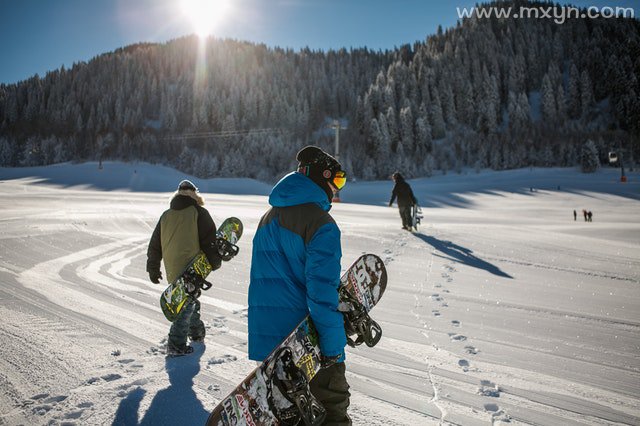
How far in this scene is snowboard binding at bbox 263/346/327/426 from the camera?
197 centimetres

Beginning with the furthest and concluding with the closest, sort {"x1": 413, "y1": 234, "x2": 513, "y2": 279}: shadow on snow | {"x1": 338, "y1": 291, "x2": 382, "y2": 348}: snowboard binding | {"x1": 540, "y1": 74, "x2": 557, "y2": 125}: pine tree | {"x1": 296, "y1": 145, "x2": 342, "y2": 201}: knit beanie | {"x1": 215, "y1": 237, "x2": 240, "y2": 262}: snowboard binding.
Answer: {"x1": 540, "y1": 74, "x2": 557, "y2": 125}: pine tree → {"x1": 413, "y1": 234, "x2": 513, "y2": 279}: shadow on snow → {"x1": 215, "y1": 237, "x2": 240, "y2": 262}: snowboard binding → {"x1": 338, "y1": 291, "x2": 382, "y2": 348}: snowboard binding → {"x1": 296, "y1": 145, "x2": 342, "y2": 201}: knit beanie

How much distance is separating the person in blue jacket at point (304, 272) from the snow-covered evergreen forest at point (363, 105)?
2206 inches

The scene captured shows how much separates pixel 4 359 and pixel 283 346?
10.9ft

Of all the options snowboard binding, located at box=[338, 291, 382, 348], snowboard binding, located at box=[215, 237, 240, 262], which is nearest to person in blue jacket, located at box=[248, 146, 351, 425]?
snowboard binding, located at box=[338, 291, 382, 348]

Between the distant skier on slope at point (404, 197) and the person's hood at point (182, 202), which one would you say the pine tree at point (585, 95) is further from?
the person's hood at point (182, 202)

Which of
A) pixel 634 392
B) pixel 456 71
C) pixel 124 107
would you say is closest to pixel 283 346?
pixel 634 392

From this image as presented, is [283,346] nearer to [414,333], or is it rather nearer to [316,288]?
[316,288]

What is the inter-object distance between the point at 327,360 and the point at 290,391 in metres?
0.27

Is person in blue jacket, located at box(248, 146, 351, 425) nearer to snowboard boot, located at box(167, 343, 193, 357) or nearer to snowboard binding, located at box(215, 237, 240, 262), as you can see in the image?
snowboard boot, located at box(167, 343, 193, 357)

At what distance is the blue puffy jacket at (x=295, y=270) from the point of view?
6.46ft

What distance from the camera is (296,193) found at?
204 cm

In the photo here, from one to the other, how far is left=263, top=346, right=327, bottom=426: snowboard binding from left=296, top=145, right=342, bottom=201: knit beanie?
1.00m

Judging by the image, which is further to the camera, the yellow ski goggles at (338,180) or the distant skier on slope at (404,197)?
the distant skier on slope at (404,197)

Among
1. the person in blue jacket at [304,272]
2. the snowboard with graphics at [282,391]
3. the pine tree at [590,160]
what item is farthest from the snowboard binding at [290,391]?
the pine tree at [590,160]
